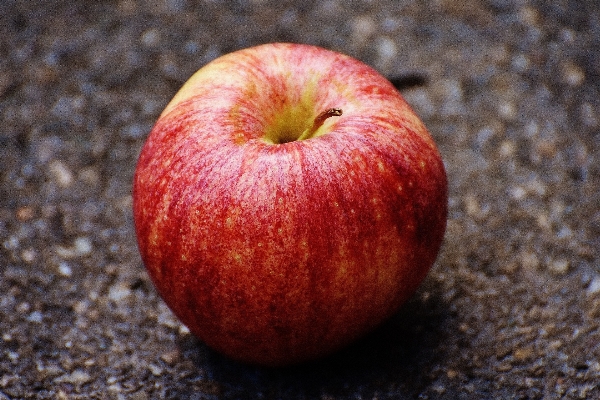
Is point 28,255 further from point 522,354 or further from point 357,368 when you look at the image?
point 522,354

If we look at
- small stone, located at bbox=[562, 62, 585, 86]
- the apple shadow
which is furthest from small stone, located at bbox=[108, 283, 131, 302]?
small stone, located at bbox=[562, 62, 585, 86]

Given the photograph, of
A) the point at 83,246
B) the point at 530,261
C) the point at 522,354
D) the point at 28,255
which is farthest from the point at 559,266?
the point at 28,255

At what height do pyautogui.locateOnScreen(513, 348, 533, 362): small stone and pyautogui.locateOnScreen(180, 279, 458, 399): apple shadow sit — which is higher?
pyautogui.locateOnScreen(180, 279, 458, 399): apple shadow

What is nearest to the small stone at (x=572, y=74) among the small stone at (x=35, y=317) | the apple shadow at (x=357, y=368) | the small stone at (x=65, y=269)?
the apple shadow at (x=357, y=368)

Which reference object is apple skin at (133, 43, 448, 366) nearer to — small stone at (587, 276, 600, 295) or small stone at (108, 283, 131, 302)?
small stone at (108, 283, 131, 302)

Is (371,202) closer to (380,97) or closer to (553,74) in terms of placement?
(380,97)

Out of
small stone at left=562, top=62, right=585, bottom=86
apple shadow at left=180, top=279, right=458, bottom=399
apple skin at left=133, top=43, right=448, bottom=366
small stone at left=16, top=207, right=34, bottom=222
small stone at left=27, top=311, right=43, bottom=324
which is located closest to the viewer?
apple skin at left=133, top=43, right=448, bottom=366
